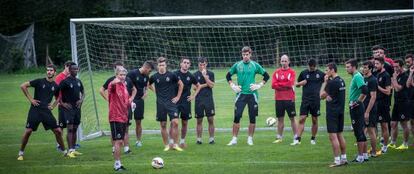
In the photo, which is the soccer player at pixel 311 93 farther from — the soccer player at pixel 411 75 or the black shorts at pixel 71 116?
the black shorts at pixel 71 116

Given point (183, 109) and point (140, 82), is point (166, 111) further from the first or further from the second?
point (140, 82)

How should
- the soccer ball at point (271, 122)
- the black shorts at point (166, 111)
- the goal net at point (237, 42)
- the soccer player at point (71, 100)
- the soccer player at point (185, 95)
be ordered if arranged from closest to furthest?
the soccer player at point (71, 100) < the black shorts at point (166, 111) < the soccer player at point (185, 95) < the soccer ball at point (271, 122) < the goal net at point (237, 42)

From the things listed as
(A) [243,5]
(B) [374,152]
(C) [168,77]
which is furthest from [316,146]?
(A) [243,5]

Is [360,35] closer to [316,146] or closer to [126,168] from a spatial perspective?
[316,146]

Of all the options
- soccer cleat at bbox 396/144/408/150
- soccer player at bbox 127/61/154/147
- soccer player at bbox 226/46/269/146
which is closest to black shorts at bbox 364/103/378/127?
soccer cleat at bbox 396/144/408/150

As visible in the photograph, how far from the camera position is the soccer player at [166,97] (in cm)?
1590

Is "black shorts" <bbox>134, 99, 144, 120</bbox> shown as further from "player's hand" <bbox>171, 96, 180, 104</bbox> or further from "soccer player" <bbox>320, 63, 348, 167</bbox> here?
"soccer player" <bbox>320, 63, 348, 167</bbox>

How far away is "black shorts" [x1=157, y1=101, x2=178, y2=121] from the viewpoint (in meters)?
15.9

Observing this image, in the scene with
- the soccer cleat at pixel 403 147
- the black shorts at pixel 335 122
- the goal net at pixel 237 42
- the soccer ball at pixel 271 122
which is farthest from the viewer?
the goal net at pixel 237 42

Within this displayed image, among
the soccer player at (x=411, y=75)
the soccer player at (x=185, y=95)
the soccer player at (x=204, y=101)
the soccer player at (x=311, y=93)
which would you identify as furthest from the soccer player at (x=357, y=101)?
the soccer player at (x=204, y=101)

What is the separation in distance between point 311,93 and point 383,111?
2219mm

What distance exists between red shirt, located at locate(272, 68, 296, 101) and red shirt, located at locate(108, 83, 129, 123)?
505 cm

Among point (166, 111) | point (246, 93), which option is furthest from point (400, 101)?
point (166, 111)

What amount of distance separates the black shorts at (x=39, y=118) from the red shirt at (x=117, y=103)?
2467 mm
